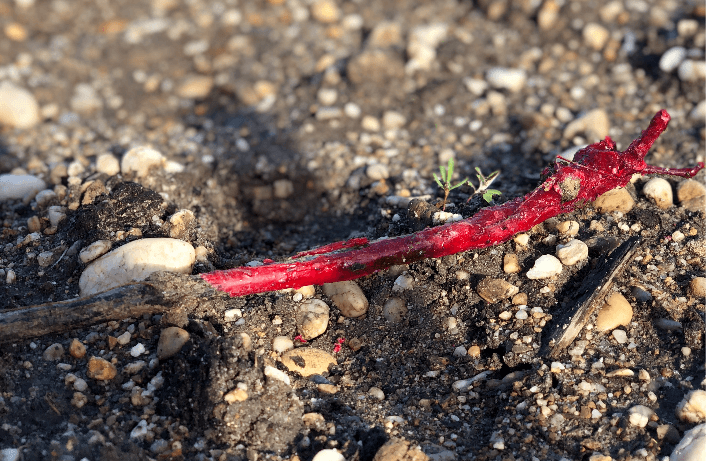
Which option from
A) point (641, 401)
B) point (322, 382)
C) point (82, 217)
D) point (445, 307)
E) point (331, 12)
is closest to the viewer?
point (641, 401)

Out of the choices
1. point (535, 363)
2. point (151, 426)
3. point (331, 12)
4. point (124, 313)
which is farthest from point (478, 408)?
point (331, 12)

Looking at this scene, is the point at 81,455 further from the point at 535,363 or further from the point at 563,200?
the point at 563,200

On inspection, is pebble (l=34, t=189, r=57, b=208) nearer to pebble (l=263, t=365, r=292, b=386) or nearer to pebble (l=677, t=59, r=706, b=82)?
pebble (l=263, t=365, r=292, b=386)

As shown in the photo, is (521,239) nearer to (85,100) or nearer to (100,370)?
(100,370)

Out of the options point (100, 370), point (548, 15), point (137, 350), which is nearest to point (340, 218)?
point (137, 350)

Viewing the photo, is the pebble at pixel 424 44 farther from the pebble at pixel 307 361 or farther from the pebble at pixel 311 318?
the pebble at pixel 307 361
